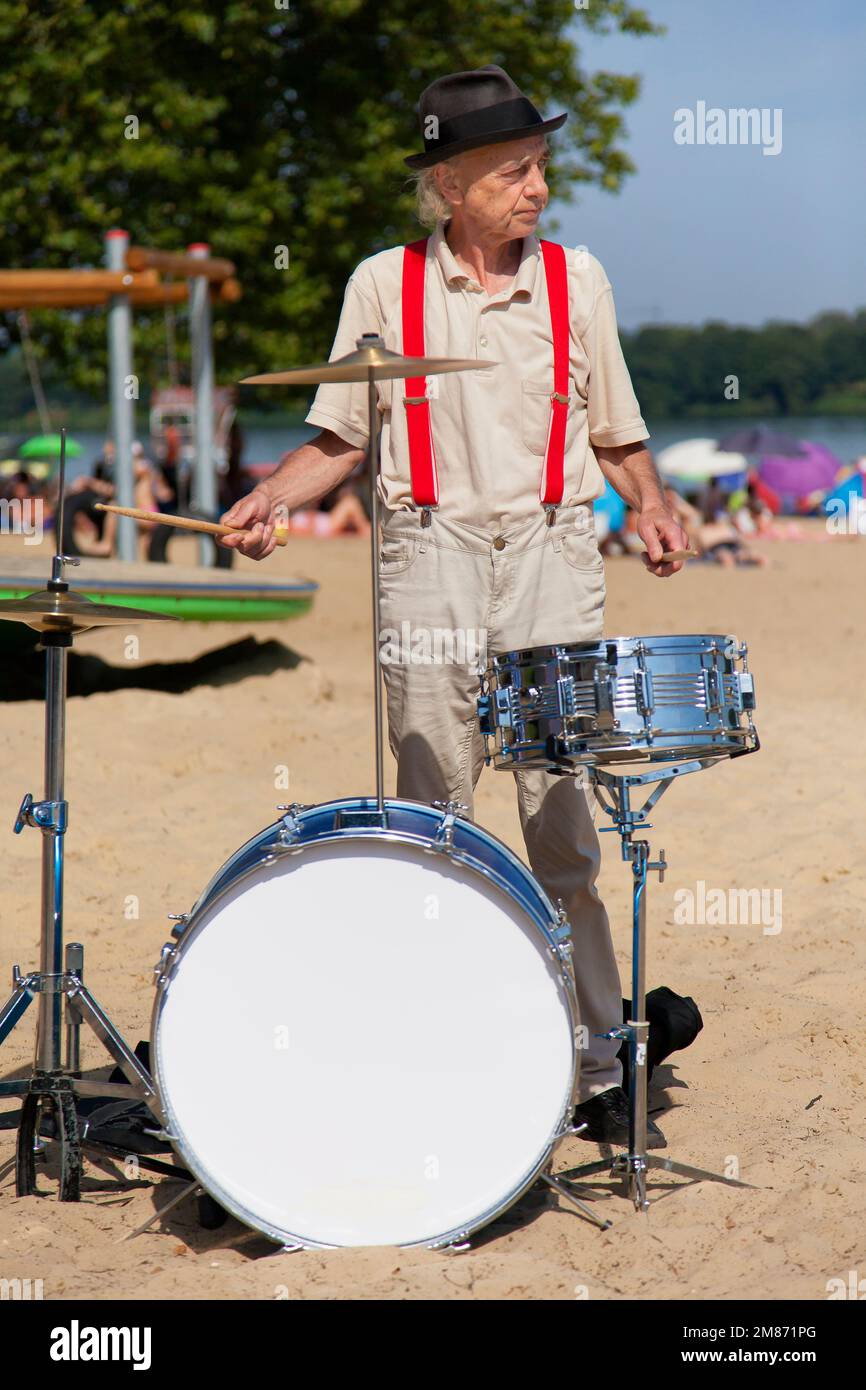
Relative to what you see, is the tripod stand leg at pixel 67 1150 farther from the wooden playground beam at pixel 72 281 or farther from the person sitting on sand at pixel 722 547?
the person sitting on sand at pixel 722 547

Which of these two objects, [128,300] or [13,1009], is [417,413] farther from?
[128,300]

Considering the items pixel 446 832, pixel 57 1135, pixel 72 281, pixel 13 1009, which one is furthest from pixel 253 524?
pixel 72 281

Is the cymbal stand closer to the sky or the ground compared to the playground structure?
closer to the ground

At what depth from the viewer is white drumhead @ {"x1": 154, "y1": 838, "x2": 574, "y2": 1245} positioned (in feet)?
9.95

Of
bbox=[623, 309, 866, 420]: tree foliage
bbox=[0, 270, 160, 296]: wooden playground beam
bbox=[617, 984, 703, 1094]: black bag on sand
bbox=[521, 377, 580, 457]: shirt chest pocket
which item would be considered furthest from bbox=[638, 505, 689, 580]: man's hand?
bbox=[623, 309, 866, 420]: tree foliage

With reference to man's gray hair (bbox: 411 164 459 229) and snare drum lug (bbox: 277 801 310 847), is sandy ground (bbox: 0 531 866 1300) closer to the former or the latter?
snare drum lug (bbox: 277 801 310 847)

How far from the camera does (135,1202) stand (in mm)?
3545

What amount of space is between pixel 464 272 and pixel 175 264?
9.84 metres

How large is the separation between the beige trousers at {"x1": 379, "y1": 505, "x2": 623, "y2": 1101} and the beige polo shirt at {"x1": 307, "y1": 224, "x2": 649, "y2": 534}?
0.08 meters

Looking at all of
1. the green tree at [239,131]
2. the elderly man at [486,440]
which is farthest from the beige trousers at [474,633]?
the green tree at [239,131]

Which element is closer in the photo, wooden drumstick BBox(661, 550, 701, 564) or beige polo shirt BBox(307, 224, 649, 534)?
wooden drumstick BBox(661, 550, 701, 564)

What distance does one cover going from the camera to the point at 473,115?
3.51 meters
